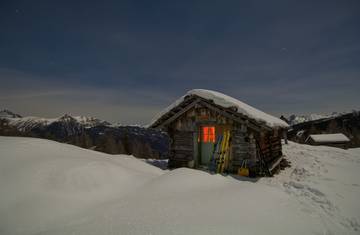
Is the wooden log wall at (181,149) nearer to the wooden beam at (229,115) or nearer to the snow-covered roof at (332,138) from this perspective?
the wooden beam at (229,115)

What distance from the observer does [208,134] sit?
11.5 metres

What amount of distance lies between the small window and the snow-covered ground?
179 inches

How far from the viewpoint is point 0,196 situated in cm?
429

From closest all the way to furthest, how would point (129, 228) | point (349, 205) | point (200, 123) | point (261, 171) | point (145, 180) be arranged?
1. point (129, 228)
2. point (349, 205)
3. point (145, 180)
4. point (261, 171)
5. point (200, 123)

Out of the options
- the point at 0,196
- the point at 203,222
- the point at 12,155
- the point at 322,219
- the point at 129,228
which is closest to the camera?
the point at 129,228

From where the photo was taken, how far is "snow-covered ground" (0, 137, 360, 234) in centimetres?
382

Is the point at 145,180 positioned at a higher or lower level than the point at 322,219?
higher

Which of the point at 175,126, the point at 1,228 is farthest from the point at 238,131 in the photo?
the point at 1,228

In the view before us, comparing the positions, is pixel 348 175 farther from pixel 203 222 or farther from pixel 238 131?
pixel 203 222

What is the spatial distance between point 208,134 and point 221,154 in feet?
Answer: 5.09

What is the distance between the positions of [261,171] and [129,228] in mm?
8048

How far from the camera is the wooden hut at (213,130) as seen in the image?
9.74 meters

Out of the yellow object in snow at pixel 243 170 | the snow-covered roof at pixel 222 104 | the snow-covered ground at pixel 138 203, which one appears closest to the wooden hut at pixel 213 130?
the snow-covered roof at pixel 222 104

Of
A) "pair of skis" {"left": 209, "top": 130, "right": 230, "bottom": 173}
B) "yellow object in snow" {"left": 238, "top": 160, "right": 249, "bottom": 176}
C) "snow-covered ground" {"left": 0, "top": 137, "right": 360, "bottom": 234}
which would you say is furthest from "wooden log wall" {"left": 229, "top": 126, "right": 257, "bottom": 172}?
"snow-covered ground" {"left": 0, "top": 137, "right": 360, "bottom": 234}
